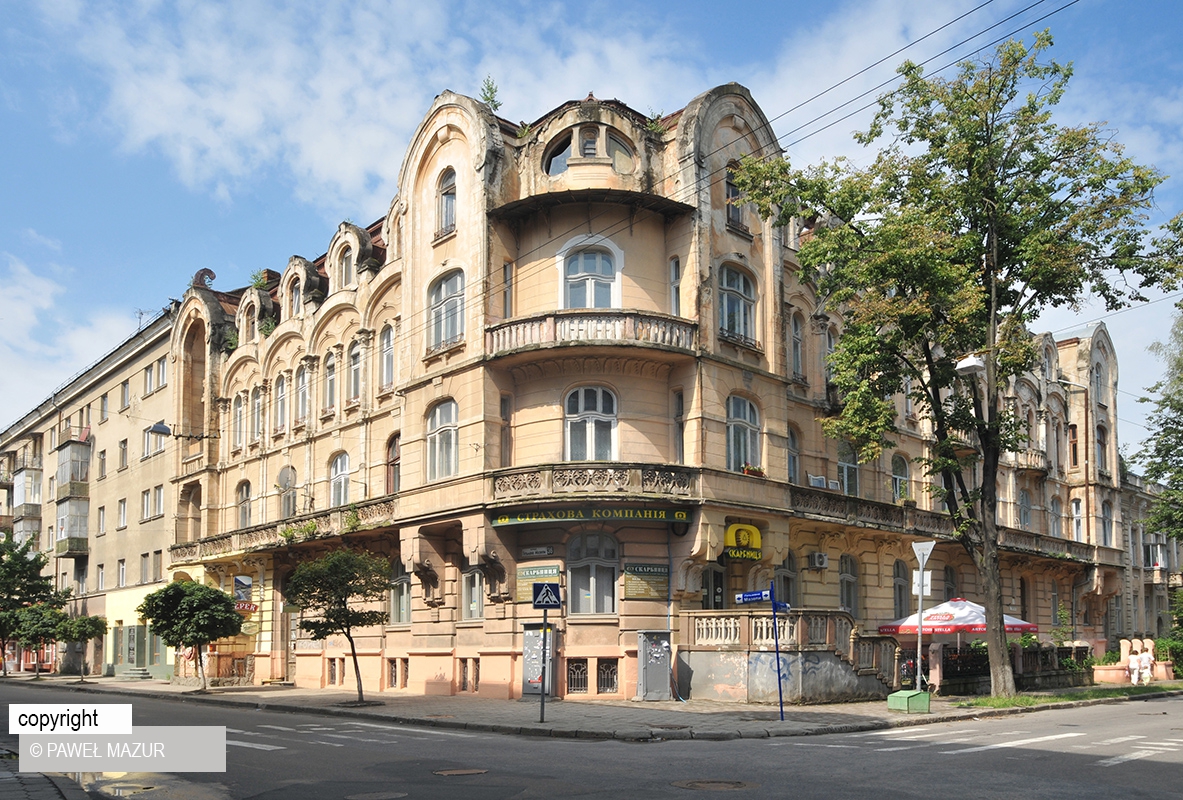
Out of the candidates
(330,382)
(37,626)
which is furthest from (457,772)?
(37,626)

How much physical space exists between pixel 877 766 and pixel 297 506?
29.3 meters

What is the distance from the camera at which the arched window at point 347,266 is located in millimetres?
39062

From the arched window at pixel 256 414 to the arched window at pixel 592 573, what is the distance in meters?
19.8

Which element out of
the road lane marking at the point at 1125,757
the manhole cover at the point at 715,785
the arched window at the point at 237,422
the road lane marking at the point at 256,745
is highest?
the arched window at the point at 237,422

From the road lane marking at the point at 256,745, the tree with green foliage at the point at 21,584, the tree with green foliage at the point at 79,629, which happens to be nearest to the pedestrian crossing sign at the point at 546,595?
the road lane marking at the point at 256,745

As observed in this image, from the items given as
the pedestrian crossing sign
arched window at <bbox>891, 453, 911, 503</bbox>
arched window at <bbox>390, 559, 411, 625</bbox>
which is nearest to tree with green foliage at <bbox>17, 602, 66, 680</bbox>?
arched window at <bbox>390, 559, 411, 625</bbox>

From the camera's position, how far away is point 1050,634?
1785 inches

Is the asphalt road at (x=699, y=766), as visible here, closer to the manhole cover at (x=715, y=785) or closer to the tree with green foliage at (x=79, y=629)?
the manhole cover at (x=715, y=785)

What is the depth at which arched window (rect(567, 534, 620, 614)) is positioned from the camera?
91.5 feet

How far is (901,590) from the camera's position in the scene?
125 ft

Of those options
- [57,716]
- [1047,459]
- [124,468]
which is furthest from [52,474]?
[57,716]

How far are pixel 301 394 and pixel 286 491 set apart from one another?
11.8ft

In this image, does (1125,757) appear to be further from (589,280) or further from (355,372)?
(355,372)

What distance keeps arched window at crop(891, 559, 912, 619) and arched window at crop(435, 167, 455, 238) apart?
18.6 metres
